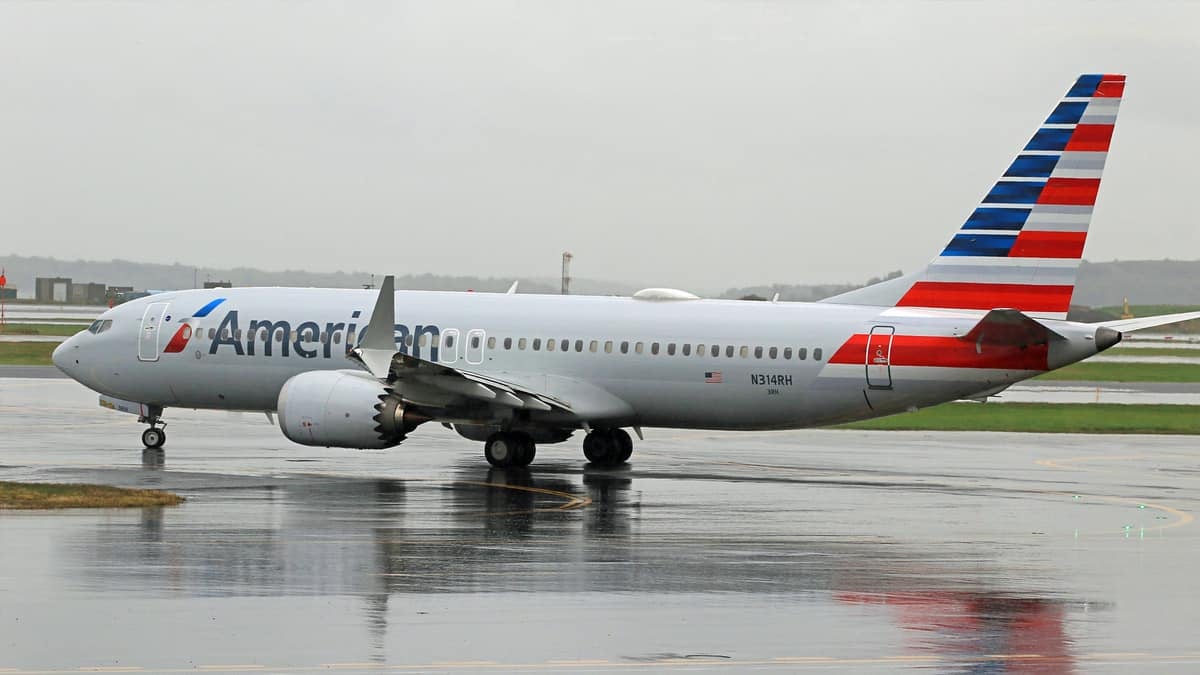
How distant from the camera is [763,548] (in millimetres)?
22375

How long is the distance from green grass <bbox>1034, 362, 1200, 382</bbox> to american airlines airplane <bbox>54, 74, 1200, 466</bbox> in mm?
41346

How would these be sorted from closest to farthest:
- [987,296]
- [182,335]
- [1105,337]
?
[1105,337], [987,296], [182,335]

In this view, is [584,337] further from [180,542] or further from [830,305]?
[180,542]

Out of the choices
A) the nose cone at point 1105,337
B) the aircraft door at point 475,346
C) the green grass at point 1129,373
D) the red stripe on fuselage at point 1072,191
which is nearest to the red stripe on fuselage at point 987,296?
the nose cone at point 1105,337

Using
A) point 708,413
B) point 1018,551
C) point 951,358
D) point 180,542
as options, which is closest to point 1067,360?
point 951,358

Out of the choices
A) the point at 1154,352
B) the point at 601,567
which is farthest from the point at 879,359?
the point at 1154,352

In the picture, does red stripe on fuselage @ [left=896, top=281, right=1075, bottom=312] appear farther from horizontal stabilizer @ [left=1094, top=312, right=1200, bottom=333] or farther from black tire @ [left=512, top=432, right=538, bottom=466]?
black tire @ [left=512, top=432, right=538, bottom=466]

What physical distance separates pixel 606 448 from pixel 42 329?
8582cm

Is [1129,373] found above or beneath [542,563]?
above

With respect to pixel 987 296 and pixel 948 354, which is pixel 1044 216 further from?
pixel 948 354

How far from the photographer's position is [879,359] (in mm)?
32625

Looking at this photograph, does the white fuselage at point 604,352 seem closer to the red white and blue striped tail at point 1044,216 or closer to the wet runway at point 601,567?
the red white and blue striped tail at point 1044,216

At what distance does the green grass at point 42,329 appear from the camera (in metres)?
105

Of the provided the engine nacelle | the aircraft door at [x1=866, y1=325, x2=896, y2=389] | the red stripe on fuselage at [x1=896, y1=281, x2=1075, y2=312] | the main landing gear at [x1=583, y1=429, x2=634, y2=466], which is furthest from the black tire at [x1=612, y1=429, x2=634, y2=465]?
the red stripe on fuselage at [x1=896, y1=281, x2=1075, y2=312]
